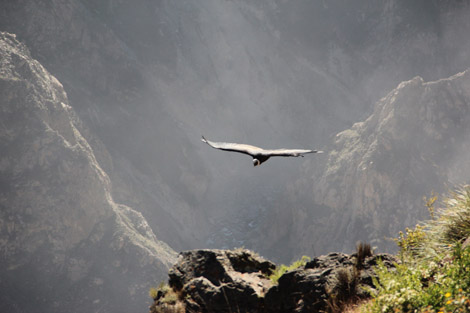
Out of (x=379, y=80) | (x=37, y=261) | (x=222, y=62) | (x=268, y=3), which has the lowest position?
(x=37, y=261)

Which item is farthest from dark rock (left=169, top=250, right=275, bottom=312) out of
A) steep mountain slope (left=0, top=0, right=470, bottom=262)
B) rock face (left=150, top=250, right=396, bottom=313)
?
steep mountain slope (left=0, top=0, right=470, bottom=262)

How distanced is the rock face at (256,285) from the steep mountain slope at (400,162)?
1866 inches

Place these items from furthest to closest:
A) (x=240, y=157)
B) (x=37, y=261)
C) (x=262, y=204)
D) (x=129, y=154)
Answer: (x=240, y=157), (x=262, y=204), (x=129, y=154), (x=37, y=261)

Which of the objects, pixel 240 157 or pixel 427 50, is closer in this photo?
pixel 427 50

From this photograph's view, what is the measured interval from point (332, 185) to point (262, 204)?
24379 mm

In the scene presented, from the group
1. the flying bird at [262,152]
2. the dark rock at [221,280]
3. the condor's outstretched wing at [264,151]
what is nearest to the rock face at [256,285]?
the dark rock at [221,280]

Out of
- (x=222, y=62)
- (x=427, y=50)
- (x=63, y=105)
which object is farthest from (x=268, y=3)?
(x=63, y=105)

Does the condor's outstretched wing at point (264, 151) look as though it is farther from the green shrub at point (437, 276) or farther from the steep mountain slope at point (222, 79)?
the steep mountain slope at point (222, 79)

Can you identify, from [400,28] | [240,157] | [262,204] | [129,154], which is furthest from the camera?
[240,157]

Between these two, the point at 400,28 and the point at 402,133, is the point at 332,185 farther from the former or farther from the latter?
the point at 400,28

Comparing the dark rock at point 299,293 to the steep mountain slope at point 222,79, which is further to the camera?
the steep mountain slope at point 222,79

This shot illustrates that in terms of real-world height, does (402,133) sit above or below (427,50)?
below

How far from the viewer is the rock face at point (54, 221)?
45.2 metres

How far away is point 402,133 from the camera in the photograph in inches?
2144
